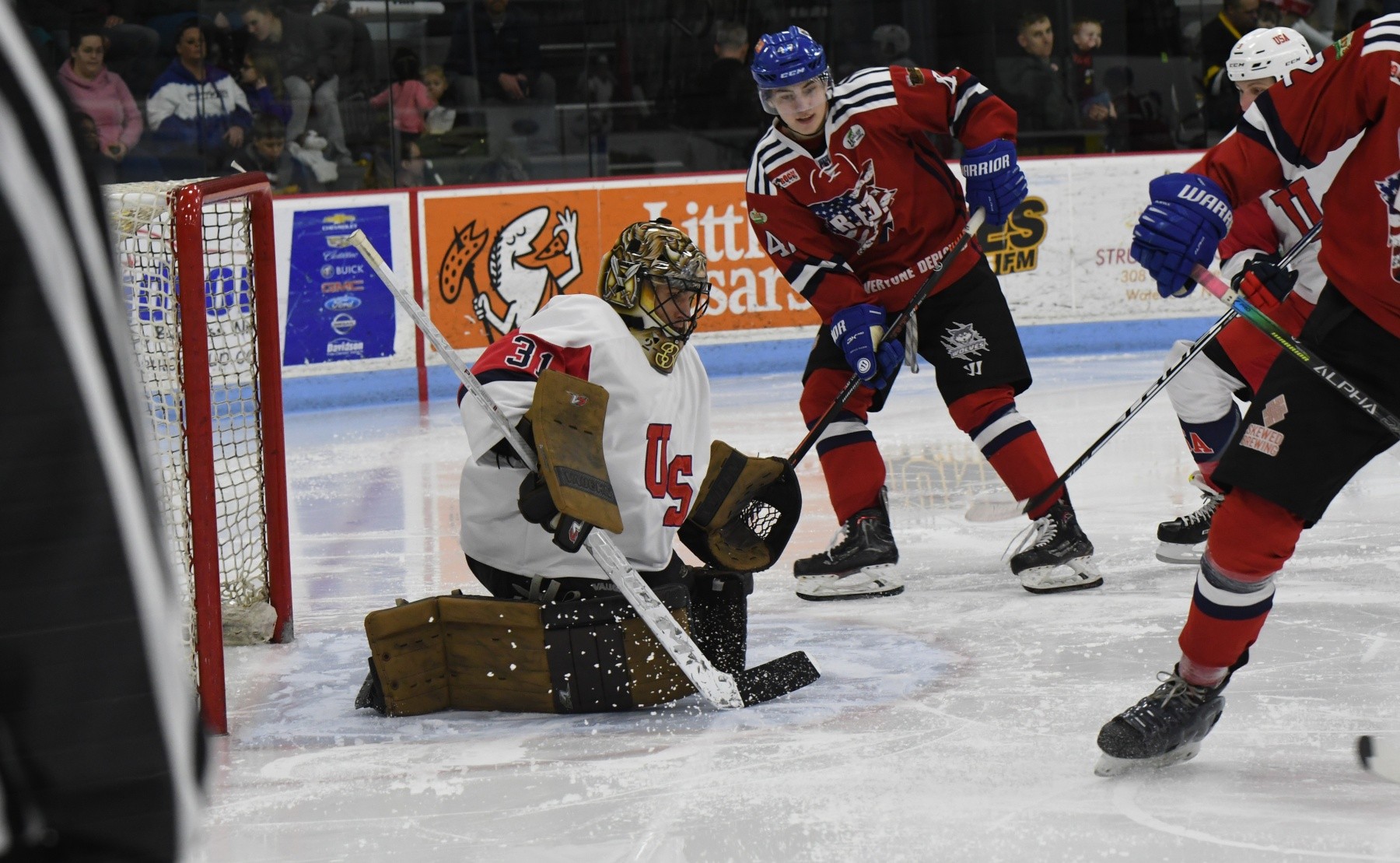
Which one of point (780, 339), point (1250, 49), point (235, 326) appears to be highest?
point (1250, 49)

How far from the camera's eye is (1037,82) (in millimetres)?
7594

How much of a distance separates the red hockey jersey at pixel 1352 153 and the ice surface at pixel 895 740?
0.66 m

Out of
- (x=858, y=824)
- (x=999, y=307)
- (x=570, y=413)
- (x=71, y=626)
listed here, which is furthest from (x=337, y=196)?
(x=71, y=626)

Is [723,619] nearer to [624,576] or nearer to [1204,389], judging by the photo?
[624,576]

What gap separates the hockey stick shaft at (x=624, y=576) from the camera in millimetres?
2355

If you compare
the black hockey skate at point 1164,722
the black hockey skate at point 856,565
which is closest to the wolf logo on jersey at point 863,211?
the black hockey skate at point 856,565

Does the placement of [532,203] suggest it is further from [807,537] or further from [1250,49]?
[1250,49]

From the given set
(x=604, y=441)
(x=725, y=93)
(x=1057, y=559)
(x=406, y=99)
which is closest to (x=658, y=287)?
(x=604, y=441)

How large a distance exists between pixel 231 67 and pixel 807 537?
397cm

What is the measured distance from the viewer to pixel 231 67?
6.58 m

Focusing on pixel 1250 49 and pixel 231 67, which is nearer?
pixel 1250 49

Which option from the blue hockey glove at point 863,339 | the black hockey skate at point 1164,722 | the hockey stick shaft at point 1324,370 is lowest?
the black hockey skate at point 1164,722

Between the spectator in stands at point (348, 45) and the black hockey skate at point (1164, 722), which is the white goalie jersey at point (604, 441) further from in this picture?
the spectator in stands at point (348, 45)

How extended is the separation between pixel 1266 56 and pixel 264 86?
14.5 ft
